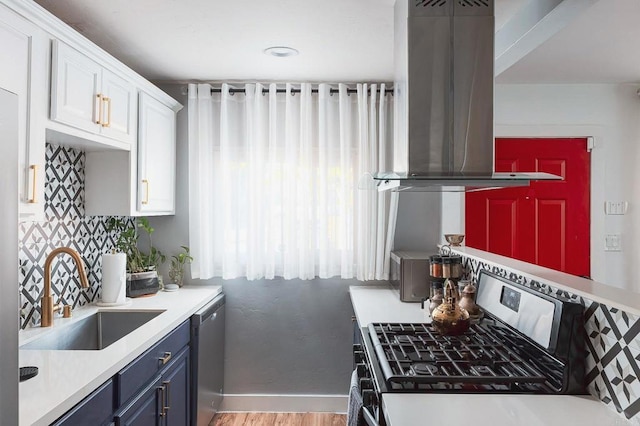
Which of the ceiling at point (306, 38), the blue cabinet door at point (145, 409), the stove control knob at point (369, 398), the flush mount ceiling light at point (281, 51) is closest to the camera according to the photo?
the stove control knob at point (369, 398)

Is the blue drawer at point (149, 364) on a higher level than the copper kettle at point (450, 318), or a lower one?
lower

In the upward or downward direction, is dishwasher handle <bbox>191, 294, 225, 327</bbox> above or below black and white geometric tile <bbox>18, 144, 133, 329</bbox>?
below

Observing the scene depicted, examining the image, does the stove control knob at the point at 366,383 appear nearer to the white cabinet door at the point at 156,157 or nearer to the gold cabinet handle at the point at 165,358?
the gold cabinet handle at the point at 165,358

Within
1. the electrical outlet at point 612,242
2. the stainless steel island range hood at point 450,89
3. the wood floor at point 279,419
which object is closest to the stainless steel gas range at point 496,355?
the stainless steel island range hood at point 450,89

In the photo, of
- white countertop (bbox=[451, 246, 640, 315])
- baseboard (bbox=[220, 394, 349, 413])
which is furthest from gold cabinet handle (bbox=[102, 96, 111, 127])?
baseboard (bbox=[220, 394, 349, 413])

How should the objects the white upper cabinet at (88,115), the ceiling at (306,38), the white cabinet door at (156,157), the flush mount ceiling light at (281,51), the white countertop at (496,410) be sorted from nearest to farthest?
the white countertop at (496,410)
the white upper cabinet at (88,115)
the ceiling at (306,38)
the flush mount ceiling light at (281,51)
the white cabinet door at (156,157)

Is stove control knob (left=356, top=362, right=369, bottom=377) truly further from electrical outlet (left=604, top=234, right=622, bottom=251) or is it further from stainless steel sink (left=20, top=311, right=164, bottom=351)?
electrical outlet (left=604, top=234, right=622, bottom=251)

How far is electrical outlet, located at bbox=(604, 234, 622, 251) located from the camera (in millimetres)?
3369

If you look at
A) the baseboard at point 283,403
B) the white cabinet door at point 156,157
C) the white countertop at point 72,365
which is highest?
the white cabinet door at point 156,157

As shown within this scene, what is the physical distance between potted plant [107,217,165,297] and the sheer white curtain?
0.98 feet

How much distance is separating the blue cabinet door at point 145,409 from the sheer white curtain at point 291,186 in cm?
118

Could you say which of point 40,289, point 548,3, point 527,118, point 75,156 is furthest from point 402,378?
point 527,118

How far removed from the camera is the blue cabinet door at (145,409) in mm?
1818

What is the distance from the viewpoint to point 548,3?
6.59 ft
